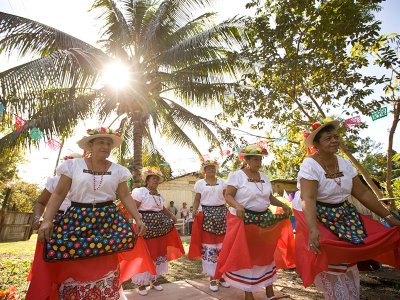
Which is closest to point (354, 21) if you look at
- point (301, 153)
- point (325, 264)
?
point (301, 153)

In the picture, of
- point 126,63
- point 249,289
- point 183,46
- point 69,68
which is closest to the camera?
point 249,289

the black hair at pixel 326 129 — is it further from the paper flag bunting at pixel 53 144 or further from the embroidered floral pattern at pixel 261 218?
the paper flag bunting at pixel 53 144

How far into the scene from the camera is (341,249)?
101 inches

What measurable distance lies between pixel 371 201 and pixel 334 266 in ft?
2.47

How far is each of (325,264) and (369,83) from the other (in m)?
3.76

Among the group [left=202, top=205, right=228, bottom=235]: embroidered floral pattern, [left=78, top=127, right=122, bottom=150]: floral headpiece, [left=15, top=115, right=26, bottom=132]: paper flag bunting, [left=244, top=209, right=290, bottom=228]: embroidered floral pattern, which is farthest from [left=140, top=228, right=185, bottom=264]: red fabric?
[left=15, top=115, right=26, bottom=132]: paper flag bunting

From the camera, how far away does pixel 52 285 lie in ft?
8.84

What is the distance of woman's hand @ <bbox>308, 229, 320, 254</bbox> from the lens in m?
2.54

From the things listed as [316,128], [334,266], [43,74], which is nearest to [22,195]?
[43,74]

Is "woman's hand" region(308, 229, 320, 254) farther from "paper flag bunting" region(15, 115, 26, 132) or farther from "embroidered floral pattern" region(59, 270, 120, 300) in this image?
"paper flag bunting" region(15, 115, 26, 132)

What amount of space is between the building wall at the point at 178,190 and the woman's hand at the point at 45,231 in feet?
63.0

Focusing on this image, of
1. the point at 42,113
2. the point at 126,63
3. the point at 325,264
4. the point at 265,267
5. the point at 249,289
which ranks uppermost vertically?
the point at 126,63

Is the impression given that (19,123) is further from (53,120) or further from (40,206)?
(40,206)

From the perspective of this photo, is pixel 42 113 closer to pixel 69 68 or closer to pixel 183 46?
pixel 69 68
